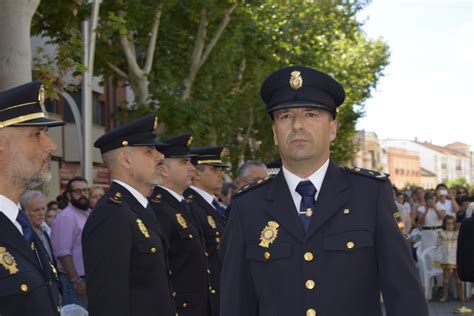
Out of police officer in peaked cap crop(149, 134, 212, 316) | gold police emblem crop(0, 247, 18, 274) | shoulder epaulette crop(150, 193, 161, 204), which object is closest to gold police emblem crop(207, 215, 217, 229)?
police officer in peaked cap crop(149, 134, 212, 316)

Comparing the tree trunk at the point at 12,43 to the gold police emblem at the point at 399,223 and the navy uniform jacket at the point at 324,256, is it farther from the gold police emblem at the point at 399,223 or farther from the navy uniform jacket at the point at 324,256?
the gold police emblem at the point at 399,223

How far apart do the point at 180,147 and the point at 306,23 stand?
909 inches

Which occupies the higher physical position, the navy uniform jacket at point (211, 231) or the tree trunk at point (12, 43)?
the tree trunk at point (12, 43)

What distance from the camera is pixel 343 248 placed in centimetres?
436

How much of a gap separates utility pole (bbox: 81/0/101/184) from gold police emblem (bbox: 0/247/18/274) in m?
15.2

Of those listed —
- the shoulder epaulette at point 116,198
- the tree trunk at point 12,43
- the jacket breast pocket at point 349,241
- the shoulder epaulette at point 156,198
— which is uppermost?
the tree trunk at point 12,43

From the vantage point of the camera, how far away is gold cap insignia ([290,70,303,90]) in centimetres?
452

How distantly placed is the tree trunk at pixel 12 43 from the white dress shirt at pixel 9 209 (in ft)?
25.1

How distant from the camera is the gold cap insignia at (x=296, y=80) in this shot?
452 cm

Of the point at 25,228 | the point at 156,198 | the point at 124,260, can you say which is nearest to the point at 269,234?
the point at 25,228

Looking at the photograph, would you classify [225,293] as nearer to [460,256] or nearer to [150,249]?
[150,249]

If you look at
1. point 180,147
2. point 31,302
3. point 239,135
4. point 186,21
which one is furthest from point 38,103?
point 239,135

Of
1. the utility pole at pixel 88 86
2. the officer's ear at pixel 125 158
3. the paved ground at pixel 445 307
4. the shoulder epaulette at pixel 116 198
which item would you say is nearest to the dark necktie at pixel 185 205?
the officer's ear at pixel 125 158

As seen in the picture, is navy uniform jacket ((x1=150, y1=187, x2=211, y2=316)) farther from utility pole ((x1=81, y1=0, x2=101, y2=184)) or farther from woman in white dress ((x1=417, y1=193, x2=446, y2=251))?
woman in white dress ((x1=417, y1=193, x2=446, y2=251))
